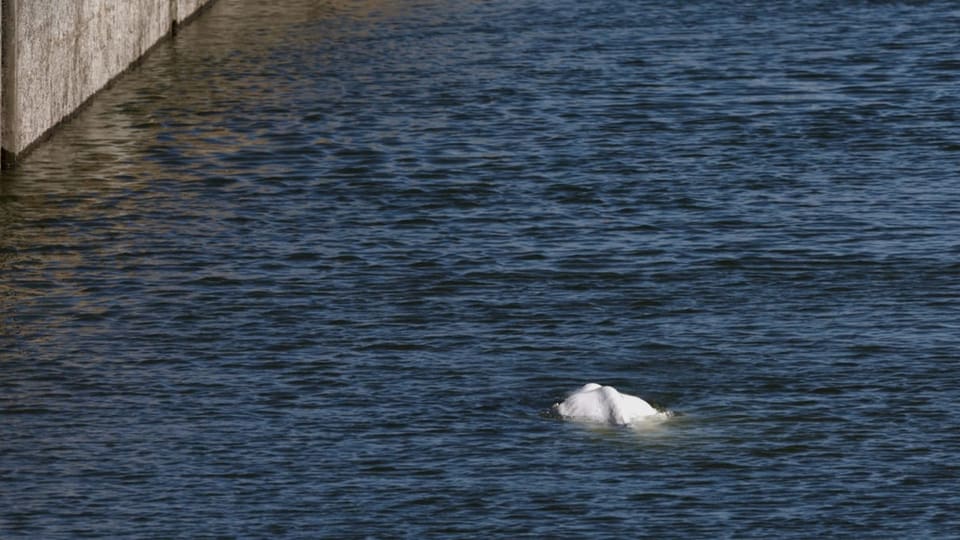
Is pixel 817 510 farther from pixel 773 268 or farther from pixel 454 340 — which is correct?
pixel 773 268

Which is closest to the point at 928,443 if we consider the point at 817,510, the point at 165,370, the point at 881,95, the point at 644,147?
the point at 817,510

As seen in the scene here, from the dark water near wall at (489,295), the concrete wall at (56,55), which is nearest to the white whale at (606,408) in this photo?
the dark water near wall at (489,295)

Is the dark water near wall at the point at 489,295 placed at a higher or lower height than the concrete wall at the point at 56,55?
lower

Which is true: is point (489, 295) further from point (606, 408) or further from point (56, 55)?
point (56, 55)

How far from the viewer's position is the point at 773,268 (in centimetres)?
2359

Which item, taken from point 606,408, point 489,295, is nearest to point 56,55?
point 489,295

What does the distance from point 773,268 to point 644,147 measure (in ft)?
22.3

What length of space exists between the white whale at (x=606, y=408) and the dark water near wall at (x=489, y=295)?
259mm

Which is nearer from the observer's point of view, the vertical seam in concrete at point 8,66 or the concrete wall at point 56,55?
the vertical seam in concrete at point 8,66

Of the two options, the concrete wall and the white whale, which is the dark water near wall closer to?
the white whale

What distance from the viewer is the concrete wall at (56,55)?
27.6 metres

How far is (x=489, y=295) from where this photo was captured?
22719mm

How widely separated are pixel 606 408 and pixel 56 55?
14232mm

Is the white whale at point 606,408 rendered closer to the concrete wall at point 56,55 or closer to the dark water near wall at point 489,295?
the dark water near wall at point 489,295
